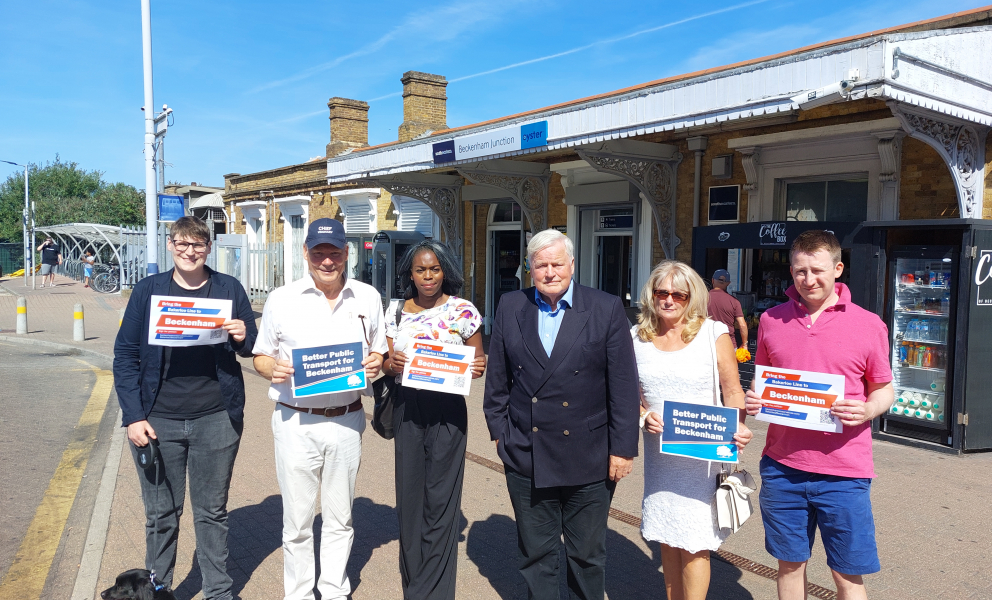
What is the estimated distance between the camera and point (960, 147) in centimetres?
750

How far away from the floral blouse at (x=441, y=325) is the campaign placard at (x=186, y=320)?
0.87m

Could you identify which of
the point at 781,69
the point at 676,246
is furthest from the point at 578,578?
the point at 676,246

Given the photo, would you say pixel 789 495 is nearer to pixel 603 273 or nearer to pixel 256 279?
pixel 603 273

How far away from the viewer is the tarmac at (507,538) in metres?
4.05

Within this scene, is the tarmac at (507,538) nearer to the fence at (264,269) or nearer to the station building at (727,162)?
the station building at (727,162)

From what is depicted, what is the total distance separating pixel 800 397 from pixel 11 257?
54.6 meters

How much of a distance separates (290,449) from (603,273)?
398 inches

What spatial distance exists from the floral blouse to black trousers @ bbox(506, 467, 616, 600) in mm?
739

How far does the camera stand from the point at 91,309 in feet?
71.2

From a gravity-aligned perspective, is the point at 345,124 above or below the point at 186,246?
above

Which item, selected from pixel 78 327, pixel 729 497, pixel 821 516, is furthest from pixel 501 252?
pixel 821 516

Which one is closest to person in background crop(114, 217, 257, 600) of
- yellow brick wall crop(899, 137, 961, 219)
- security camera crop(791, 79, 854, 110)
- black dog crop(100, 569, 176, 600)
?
black dog crop(100, 569, 176, 600)

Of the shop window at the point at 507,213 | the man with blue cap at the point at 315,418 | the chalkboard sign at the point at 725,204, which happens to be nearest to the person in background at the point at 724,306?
the chalkboard sign at the point at 725,204

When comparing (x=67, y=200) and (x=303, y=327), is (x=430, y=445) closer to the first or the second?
(x=303, y=327)
